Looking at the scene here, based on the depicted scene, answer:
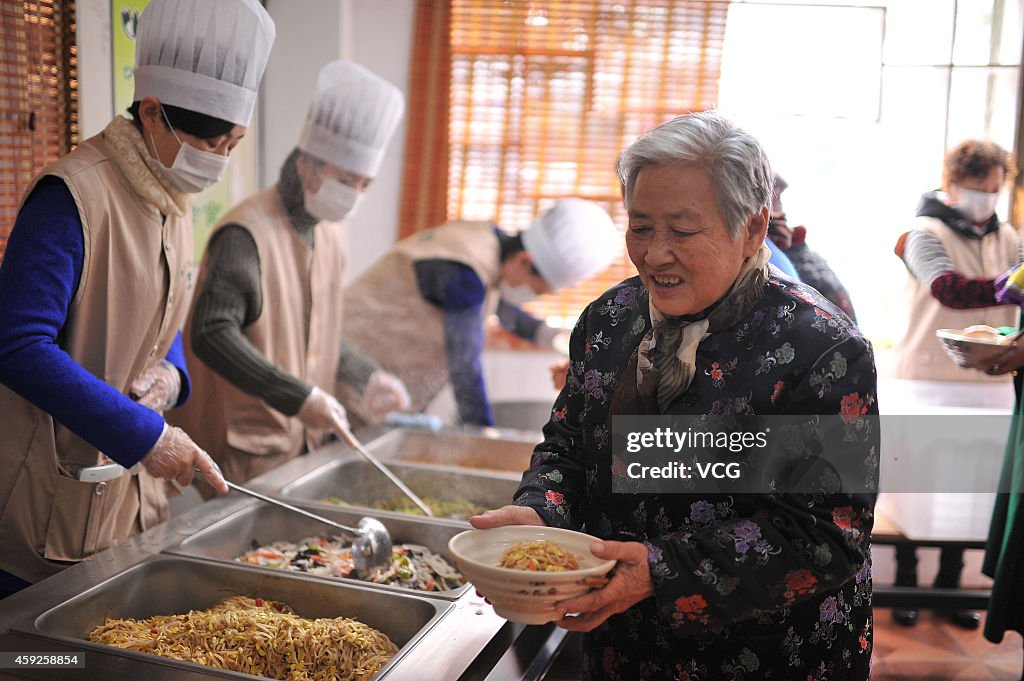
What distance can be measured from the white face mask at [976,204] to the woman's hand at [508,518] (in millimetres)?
1685

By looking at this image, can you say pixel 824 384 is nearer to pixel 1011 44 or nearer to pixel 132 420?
pixel 132 420

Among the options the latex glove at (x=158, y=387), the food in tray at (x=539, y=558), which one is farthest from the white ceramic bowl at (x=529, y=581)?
the latex glove at (x=158, y=387)

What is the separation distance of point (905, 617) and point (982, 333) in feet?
3.18

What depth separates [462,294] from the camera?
2.67 m

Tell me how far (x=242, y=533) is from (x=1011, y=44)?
7.47 ft

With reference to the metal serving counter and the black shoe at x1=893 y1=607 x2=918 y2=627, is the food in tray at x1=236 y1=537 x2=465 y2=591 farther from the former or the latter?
the black shoe at x1=893 y1=607 x2=918 y2=627

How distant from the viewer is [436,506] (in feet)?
6.93

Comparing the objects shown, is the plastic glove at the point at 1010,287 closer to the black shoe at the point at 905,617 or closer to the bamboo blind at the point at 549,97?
the black shoe at the point at 905,617

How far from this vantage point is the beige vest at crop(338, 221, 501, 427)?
8.86ft

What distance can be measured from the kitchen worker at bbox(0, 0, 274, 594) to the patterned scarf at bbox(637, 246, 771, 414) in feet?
2.57

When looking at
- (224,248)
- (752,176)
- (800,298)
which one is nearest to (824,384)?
(800,298)

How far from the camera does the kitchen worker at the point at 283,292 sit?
6.30ft

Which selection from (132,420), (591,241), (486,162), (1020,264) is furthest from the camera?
(486,162)

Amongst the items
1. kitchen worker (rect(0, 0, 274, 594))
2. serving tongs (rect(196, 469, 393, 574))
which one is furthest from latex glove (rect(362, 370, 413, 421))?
kitchen worker (rect(0, 0, 274, 594))
